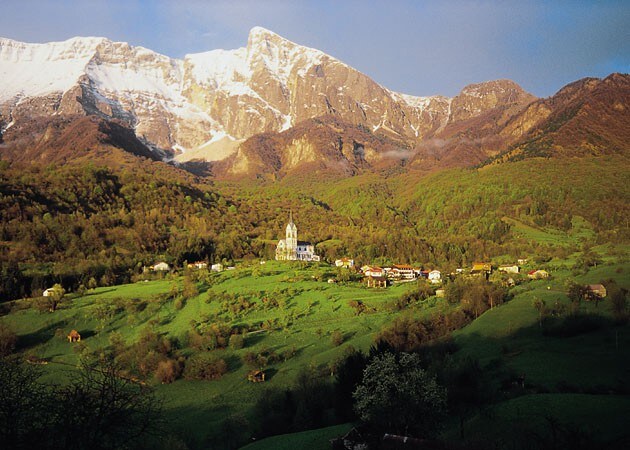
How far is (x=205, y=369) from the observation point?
5306cm

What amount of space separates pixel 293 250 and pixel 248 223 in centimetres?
3781

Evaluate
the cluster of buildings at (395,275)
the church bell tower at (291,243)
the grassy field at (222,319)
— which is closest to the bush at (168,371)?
the grassy field at (222,319)

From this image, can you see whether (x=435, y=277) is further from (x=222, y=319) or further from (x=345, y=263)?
(x=222, y=319)

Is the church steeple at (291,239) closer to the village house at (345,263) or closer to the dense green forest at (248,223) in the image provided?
the dense green forest at (248,223)

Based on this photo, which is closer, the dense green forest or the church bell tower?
the dense green forest

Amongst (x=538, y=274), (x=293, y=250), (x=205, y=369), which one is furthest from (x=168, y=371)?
(x=293, y=250)

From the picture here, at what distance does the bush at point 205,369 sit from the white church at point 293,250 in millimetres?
58090

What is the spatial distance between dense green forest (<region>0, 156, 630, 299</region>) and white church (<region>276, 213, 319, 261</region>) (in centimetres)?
368

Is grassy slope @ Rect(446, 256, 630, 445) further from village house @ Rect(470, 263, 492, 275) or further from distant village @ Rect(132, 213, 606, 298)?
village house @ Rect(470, 263, 492, 275)

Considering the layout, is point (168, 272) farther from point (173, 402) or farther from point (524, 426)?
point (524, 426)

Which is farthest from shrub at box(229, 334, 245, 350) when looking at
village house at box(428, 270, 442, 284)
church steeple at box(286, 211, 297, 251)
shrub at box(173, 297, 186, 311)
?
church steeple at box(286, 211, 297, 251)

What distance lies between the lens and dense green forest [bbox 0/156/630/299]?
9731cm

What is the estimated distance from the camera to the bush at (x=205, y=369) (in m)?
52.9

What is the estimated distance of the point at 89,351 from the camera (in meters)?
61.2
